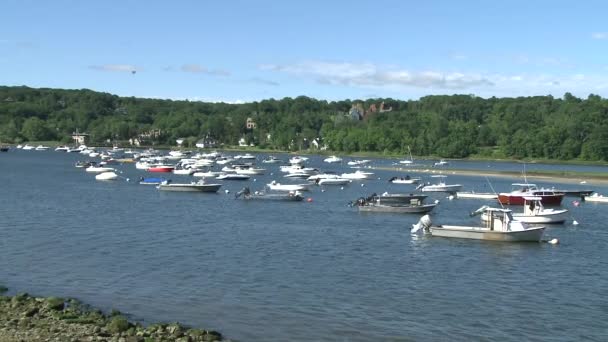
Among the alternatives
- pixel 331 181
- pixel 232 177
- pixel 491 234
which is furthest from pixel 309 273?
pixel 232 177

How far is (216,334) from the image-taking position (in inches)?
876

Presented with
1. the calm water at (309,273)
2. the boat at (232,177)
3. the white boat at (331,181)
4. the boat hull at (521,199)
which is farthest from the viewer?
the boat at (232,177)

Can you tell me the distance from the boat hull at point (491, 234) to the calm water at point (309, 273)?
0.52 m

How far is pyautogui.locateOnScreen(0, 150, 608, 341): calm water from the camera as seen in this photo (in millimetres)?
24875

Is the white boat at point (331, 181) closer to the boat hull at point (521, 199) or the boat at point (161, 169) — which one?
the boat hull at point (521, 199)

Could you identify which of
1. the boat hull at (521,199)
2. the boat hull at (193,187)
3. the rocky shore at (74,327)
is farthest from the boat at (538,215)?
the rocky shore at (74,327)

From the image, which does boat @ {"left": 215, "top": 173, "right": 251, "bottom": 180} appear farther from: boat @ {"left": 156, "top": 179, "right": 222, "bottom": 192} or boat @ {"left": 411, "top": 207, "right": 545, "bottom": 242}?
boat @ {"left": 411, "top": 207, "right": 545, "bottom": 242}

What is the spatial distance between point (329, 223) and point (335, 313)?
2576 cm

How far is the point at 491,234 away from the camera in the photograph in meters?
42.1

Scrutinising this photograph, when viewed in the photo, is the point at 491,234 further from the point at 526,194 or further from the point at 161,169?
the point at 161,169

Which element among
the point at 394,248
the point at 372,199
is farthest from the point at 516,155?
the point at 394,248

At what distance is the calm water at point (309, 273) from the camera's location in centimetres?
2488

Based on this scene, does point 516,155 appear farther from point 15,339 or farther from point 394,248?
point 15,339

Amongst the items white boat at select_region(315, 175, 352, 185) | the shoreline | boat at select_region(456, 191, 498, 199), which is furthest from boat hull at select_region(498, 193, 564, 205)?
the shoreline
